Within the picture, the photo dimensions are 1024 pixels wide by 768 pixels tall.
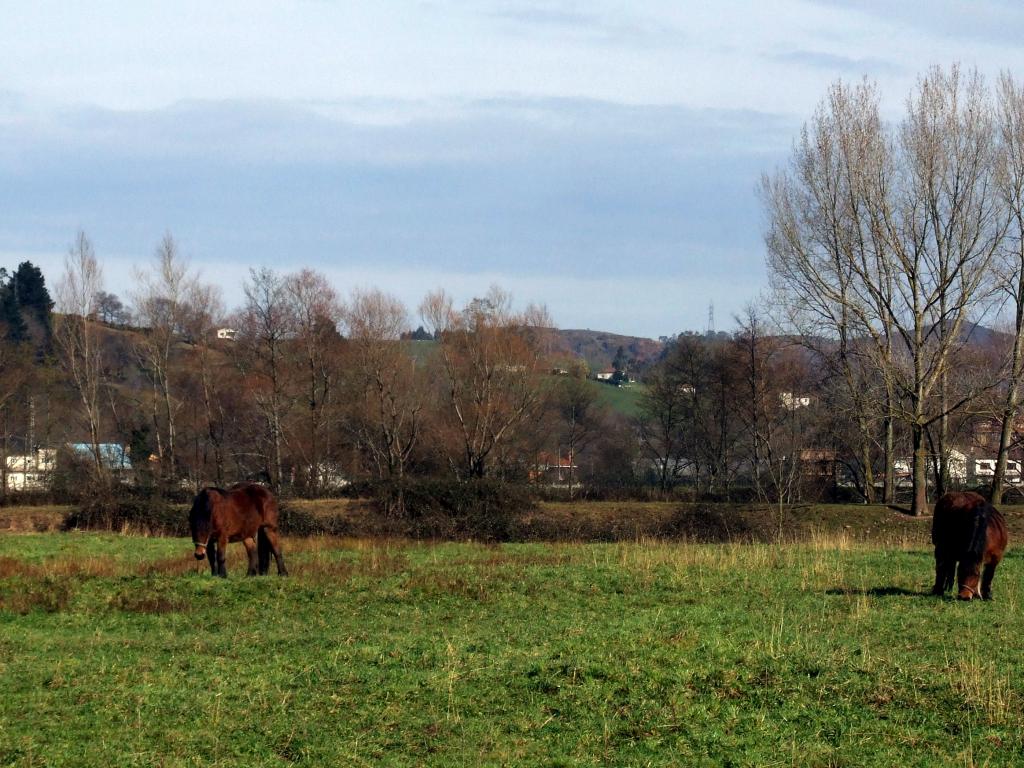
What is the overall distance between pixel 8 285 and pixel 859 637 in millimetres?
87640

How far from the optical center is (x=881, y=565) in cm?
1970

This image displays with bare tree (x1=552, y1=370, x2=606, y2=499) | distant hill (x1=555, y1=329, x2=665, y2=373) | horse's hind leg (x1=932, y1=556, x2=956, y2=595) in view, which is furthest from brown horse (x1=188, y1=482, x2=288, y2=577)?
distant hill (x1=555, y1=329, x2=665, y2=373)

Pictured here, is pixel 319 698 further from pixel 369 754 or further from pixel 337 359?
pixel 337 359

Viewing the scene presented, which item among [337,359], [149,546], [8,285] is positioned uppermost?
[8,285]

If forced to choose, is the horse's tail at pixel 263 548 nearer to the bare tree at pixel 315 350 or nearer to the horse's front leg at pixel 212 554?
the horse's front leg at pixel 212 554

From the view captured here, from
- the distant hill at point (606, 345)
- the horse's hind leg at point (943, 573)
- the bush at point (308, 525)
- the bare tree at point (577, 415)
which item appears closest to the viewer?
the horse's hind leg at point (943, 573)

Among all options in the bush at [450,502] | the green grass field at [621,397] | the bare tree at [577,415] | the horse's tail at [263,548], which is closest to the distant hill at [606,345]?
the green grass field at [621,397]

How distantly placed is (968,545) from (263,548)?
11687 mm

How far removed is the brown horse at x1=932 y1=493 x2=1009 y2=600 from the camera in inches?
585

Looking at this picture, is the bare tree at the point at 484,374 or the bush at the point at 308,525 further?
the bare tree at the point at 484,374

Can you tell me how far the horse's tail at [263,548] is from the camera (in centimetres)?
1891

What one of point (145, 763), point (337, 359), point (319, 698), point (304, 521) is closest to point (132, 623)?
point (319, 698)

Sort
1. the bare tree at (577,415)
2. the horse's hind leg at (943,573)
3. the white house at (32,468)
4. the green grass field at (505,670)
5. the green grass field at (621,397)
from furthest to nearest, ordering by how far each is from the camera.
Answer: the green grass field at (621,397) → the bare tree at (577,415) → the white house at (32,468) → the horse's hind leg at (943,573) → the green grass field at (505,670)

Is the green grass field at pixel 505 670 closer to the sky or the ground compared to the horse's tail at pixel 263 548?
closer to the ground
